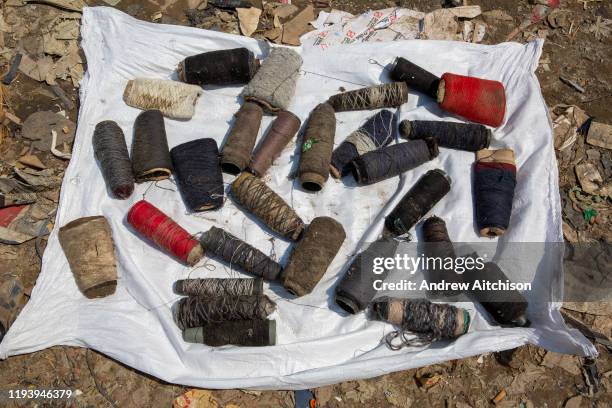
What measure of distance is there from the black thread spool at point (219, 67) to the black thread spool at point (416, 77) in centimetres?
186

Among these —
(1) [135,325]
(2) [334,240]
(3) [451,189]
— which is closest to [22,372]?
(1) [135,325]

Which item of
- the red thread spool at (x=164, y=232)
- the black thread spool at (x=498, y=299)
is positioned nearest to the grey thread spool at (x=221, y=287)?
the red thread spool at (x=164, y=232)

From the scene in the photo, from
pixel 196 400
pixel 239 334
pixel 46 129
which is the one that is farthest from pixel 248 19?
pixel 196 400

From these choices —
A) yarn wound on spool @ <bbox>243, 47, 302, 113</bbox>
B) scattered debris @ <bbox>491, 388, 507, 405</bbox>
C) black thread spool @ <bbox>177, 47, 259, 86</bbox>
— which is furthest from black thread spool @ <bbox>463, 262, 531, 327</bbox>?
black thread spool @ <bbox>177, 47, 259, 86</bbox>

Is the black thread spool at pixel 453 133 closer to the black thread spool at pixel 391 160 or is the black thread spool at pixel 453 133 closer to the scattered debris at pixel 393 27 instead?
the black thread spool at pixel 391 160

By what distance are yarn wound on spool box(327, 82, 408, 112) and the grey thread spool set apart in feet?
8.38

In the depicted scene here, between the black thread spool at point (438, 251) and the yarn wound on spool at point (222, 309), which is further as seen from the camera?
the black thread spool at point (438, 251)

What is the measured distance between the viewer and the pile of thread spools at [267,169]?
4750mm

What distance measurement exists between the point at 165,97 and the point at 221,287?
2.56 metres

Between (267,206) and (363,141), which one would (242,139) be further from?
(363,141)

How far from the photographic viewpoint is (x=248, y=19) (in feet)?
23.2

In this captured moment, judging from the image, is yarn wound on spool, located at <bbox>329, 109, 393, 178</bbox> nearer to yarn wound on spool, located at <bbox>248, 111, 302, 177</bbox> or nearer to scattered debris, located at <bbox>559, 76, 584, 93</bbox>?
yarn wound on spool, located at <bbox>248, 111, 302, 177</bbox>

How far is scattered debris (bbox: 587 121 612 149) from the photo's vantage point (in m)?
6.15

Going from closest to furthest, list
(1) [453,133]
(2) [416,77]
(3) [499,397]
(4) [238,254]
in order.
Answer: (3) [499,397] < (4) [238,254] < (1) [453,133] < (2) [416,77]
